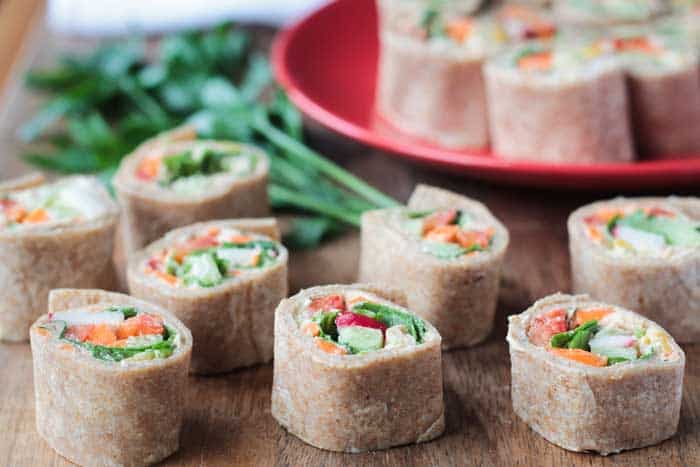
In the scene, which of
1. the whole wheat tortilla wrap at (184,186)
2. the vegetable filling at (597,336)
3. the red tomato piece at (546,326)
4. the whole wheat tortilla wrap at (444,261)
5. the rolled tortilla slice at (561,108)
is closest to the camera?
the vegetable filling at (597,336)

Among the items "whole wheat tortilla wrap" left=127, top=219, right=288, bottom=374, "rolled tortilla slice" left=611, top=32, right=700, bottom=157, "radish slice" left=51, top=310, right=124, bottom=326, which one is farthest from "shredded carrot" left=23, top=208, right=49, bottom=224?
"rolled tortilla slice" left=611, top=32, right=700, bottom=157

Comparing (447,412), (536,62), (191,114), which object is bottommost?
(447,412)

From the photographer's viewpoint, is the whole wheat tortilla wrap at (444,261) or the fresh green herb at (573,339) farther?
the whole wheat tortilla wrap at (444,261)

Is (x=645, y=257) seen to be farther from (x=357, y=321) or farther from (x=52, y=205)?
(x=52, y=205)

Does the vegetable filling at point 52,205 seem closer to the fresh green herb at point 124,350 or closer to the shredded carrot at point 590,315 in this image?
the fresh green herb at point 124,350

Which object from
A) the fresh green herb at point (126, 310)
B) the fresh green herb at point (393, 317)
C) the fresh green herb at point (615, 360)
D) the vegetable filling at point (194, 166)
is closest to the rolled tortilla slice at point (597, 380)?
the fresh green herb at point (615, 360)

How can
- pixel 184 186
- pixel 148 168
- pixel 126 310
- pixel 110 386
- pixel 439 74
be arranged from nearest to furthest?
pixel 110 386, pixel 126 310, pixel 184 186, pixel 148 168, pixel 439 74

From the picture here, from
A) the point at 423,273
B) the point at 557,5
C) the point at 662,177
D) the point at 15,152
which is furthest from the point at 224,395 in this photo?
the point at 557,5

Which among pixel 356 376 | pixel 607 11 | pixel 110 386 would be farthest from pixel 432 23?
pixel 110 386
